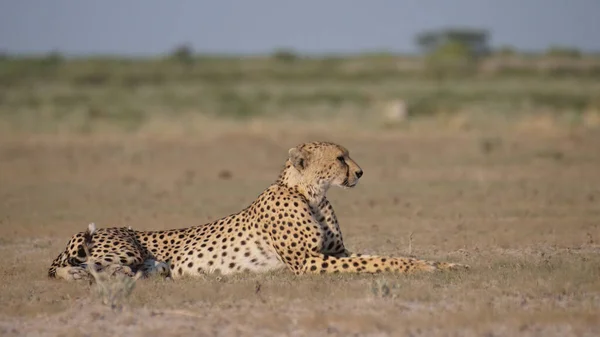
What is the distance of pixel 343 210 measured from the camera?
481 inches

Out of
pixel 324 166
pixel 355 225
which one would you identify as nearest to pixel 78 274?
pixel 324 166

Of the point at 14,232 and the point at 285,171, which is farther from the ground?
the point at 285,171

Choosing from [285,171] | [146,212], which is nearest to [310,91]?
[146,212]

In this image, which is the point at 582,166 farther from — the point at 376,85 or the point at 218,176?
the point at 376,85

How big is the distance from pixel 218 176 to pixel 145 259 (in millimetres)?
8828

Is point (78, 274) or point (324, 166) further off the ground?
point (324, 166)

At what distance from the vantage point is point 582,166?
17.1 metres

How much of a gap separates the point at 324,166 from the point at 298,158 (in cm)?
20

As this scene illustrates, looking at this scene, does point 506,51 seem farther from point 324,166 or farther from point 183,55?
point 324,166

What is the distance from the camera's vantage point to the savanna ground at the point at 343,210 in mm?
6195

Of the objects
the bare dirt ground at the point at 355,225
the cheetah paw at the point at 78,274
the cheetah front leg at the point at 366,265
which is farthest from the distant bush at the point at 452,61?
the cheetah paw at the point at 78,274

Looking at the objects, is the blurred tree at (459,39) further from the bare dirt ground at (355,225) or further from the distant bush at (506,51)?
the bare dirt ground at (355,225)

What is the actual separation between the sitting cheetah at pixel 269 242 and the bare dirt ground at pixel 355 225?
0.19m

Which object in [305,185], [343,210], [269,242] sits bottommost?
[343,210]
